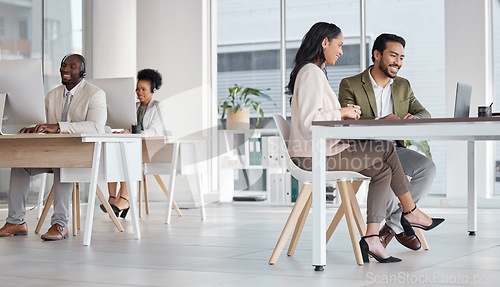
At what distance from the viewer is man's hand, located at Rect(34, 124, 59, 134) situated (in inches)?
157

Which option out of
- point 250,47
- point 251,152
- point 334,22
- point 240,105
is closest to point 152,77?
point 251,152

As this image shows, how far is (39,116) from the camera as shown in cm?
396

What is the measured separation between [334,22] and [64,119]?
13.1ft

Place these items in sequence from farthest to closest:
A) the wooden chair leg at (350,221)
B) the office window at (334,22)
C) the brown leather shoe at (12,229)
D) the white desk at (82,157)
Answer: the office window at (334,22)
the brown leather shoe at (12,229)
the white desk at (82,157)
the wooden chair leg at (350,221)

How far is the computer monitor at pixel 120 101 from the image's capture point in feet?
15.0

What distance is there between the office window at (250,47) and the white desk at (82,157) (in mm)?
3687

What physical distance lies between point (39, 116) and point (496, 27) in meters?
4.73

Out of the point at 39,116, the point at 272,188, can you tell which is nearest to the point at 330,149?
the point at 39,116

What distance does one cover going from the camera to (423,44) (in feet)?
23.2

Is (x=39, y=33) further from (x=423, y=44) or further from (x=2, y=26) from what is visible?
(x=423, y=44)

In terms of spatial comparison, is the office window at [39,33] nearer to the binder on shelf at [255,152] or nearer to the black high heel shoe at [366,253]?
the binder on shelf at [255,152]

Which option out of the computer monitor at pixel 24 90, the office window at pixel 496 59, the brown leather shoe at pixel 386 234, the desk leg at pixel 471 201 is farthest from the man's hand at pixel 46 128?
the office window at pixel 496 59

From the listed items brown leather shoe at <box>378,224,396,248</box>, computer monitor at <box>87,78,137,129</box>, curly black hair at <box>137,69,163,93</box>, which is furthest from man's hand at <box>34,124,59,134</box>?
curly black hair at <box>137,69,163,93</box>

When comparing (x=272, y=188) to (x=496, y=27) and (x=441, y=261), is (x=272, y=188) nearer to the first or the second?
(x=496, y=27)
